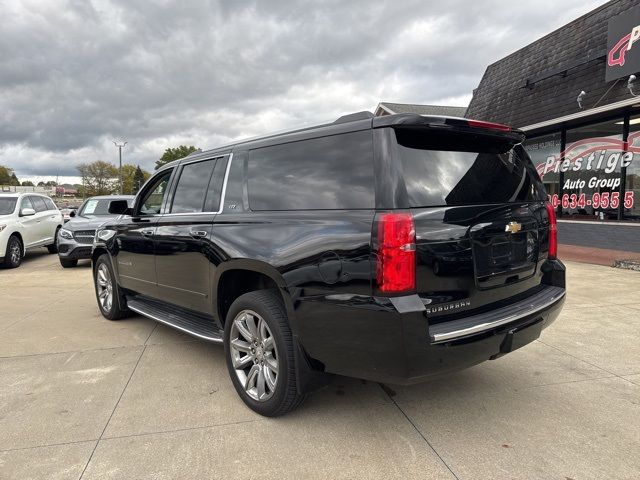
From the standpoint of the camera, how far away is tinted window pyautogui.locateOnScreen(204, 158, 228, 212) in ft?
11.7

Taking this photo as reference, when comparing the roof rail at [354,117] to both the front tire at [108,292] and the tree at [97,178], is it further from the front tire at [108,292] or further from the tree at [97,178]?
the tree at [97,178]

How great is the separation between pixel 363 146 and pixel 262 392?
5.76ft

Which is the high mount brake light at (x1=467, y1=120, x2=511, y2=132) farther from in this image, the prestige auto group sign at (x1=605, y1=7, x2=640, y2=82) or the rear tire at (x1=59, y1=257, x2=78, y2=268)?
the rear tire at (x1=59, y1=257, x2=78, y2=268)

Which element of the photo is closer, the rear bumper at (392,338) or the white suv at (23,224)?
the rear bumper at (392,338)

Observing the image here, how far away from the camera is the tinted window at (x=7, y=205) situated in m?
10.7

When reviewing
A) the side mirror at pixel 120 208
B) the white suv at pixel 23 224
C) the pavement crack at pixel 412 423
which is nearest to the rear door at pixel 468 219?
the pavement crack at pixel 412 423

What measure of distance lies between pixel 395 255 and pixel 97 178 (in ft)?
247

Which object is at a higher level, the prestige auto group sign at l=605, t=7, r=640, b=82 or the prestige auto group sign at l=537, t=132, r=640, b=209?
the prestige auto group sign at l=605, t=7, r=640, b=82

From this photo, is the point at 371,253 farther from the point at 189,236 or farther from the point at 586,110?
the point at 586,110

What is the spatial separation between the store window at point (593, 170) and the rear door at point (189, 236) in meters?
9.85

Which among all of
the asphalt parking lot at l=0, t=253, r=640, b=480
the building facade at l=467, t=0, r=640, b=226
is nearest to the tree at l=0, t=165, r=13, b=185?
the building facade at l=467, t=0, r=640, b=226

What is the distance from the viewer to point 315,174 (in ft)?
9.23

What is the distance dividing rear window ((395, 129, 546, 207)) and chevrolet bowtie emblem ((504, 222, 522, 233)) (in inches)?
7.1

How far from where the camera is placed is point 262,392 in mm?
3023
